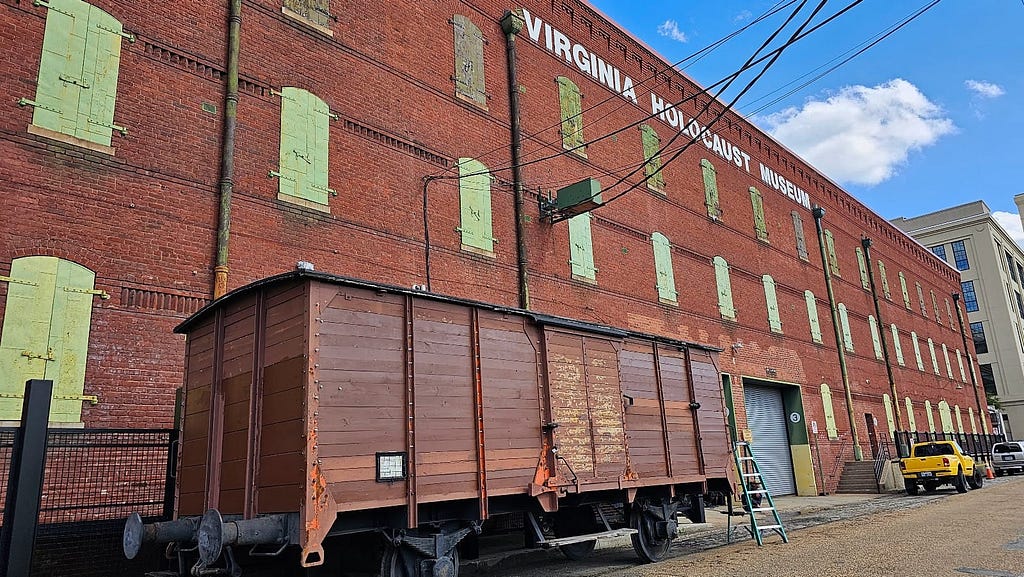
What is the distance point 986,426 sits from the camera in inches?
1838

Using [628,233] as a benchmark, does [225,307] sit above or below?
below

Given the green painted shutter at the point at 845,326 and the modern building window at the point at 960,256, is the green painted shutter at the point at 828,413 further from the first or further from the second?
the modern building window at the point at 960,256

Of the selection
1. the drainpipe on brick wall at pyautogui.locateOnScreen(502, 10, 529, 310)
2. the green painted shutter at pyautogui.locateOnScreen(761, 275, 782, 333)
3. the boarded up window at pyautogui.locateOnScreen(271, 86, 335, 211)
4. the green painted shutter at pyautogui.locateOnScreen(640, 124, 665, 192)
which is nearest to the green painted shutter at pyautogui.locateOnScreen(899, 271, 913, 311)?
the green painted shutter at pyautogui.locateOnScreen(761, 275, 782, 333)

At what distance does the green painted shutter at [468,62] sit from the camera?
15734mm

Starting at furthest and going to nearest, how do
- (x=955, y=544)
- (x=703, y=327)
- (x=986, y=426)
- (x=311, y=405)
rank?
(x=986, y=426), (x=703, y=327), (x=955, y=544), (x=311, y=405)

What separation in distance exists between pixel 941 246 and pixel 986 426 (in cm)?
2097

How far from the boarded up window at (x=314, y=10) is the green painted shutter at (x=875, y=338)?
94.1 ft

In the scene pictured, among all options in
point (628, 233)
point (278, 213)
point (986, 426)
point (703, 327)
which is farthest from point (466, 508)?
point (986, 426)

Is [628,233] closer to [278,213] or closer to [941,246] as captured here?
[278,213]

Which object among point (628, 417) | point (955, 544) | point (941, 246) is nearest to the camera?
point (628, 417)

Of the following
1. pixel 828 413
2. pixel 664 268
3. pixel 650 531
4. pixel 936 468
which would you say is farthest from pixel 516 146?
pixel 936 468

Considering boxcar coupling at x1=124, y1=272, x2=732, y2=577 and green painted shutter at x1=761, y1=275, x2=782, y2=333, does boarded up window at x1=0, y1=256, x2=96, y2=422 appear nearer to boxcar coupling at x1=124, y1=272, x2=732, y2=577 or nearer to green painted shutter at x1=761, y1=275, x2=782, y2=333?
boxcar coupling at x1=124, y1=272, x2=732, y2=577

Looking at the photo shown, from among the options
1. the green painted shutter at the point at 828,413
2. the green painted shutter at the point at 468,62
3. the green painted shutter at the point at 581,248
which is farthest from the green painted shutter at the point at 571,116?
the green painted shutter at the point at 828,413

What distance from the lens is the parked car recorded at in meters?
34.1
